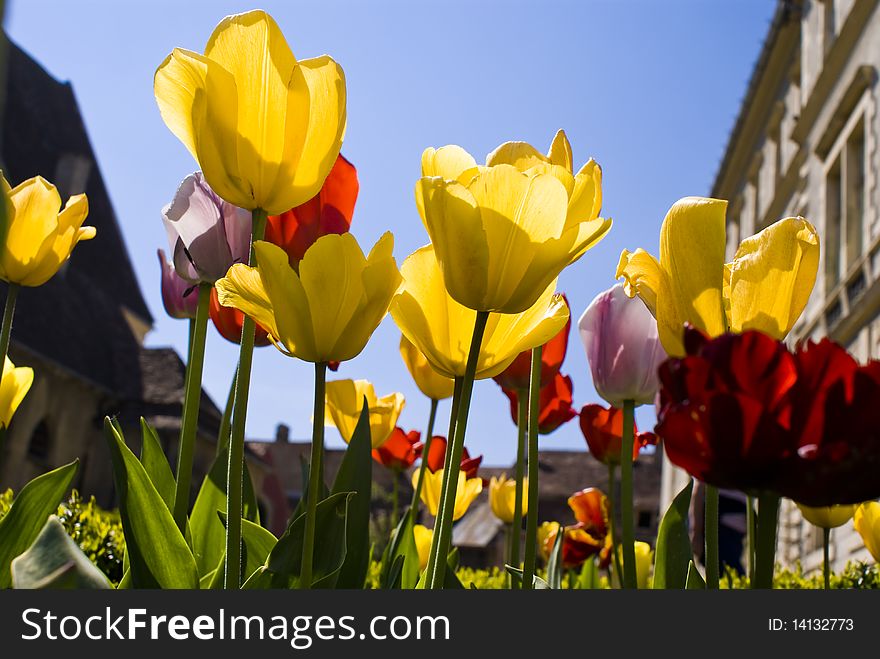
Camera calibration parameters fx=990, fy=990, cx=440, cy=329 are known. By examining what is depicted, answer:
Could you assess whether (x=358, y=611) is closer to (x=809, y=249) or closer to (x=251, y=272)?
(x=251, y=272)

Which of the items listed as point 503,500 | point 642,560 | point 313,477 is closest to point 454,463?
point 313,477

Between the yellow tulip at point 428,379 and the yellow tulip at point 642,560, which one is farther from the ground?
the yellow tulip at point 428,379

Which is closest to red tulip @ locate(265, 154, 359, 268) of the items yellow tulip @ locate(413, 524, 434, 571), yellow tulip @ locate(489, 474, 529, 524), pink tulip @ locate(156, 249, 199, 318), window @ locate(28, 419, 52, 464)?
pink tulip @ locate(156, 249, 199, 318)

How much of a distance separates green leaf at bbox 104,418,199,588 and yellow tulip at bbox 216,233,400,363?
0.19 metres

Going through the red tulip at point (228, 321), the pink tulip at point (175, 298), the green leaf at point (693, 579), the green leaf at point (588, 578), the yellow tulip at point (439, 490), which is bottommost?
the green leaf at point (693, 579)

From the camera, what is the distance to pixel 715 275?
3.25 ft

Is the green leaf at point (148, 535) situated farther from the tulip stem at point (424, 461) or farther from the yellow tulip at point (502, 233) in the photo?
the tulip stem at point (424, 461)

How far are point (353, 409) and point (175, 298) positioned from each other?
0.38 metres

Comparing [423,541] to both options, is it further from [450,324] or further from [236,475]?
[236,475]

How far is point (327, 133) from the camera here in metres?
1.04

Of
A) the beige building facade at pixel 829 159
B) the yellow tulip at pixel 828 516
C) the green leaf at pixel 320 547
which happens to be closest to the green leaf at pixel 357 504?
the green leaf at pixel 320 547

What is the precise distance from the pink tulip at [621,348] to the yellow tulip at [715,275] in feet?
1.26

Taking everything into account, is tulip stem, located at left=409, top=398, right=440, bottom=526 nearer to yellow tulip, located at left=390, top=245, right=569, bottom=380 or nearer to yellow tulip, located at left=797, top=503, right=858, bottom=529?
yellow tulip, located at left=390, top=245, right=569, bottom=380

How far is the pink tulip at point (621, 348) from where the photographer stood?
1.41 meters
